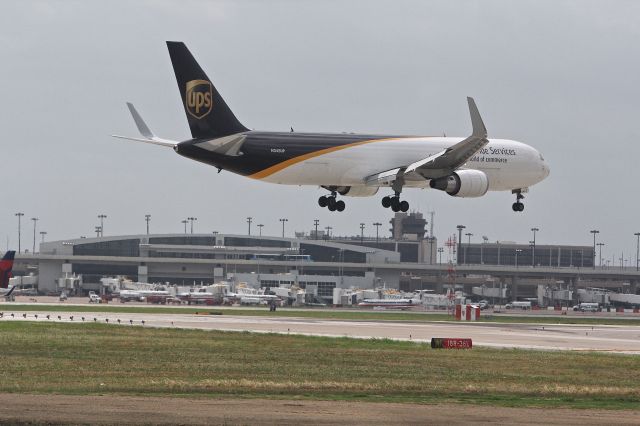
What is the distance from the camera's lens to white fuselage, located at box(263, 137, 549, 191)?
66.8m

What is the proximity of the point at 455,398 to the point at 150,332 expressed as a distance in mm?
28963

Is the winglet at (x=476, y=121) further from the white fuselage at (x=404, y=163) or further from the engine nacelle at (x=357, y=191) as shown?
the engine nacelle at (x=357, y=191)

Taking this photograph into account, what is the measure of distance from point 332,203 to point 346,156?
21.1 ft

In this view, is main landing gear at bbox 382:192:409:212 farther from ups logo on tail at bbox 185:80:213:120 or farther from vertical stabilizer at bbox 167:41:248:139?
ups logo on tail at bbox 185:80:213:120

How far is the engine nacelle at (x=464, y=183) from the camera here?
68.8 m

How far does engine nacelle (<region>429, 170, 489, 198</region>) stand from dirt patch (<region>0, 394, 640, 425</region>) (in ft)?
124

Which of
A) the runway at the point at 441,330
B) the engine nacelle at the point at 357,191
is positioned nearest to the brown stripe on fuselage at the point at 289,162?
the engine nacelle at the point at 357,191

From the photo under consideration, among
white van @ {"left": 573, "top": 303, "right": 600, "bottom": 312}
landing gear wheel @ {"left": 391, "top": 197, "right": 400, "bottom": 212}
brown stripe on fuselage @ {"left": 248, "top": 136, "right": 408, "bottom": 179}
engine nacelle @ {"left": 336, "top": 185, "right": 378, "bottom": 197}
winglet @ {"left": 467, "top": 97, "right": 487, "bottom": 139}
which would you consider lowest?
white van @ {"left": 573, "top": 303, "right": 600, "bottom": 312}

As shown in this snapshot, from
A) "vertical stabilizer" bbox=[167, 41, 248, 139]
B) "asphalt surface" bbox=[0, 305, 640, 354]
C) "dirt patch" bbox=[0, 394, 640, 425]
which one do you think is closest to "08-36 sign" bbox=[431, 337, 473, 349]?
"asphalt surface" bbox=[0, 305, 640, 354]

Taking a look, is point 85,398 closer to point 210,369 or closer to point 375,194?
point 210,369

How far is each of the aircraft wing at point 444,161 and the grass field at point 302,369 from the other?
14.3 meters

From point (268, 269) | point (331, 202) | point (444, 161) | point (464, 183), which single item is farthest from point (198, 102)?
point (268, 269)

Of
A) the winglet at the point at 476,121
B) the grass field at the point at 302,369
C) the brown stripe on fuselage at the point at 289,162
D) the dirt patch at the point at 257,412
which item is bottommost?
the grass field at the point at 302,369

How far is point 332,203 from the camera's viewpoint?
240 feet
